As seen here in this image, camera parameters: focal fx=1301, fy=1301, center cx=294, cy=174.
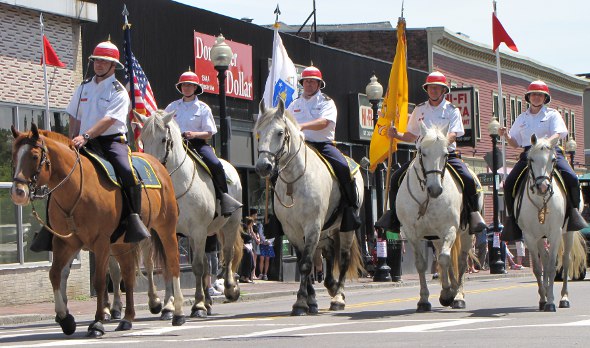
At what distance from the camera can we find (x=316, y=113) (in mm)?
16922

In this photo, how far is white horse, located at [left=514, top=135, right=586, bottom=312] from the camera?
1617 centimetres

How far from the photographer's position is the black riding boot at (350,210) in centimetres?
1697

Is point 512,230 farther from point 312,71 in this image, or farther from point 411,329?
point 411,329

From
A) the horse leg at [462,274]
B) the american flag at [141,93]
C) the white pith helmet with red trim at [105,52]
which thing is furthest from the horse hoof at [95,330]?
the american flag at [141,93]

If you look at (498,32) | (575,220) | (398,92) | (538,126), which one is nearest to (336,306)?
(575,220)

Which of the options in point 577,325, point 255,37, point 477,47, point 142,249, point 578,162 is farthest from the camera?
point 578,162

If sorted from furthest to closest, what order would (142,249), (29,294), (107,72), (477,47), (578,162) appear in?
(578,162) → (477,47) → (29,294) → (142,249) → (107,72)

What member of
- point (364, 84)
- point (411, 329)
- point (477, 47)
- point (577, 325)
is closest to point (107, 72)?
point (411, 329)

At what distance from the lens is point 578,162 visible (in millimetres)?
73812

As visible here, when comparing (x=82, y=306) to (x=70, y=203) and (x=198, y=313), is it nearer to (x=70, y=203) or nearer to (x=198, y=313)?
(x=198, y=313)

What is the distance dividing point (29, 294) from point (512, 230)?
33.8 ft

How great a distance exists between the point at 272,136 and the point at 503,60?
153 ft

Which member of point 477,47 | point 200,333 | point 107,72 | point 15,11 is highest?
point 477,47

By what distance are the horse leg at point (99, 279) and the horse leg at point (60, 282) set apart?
0.80 feet
